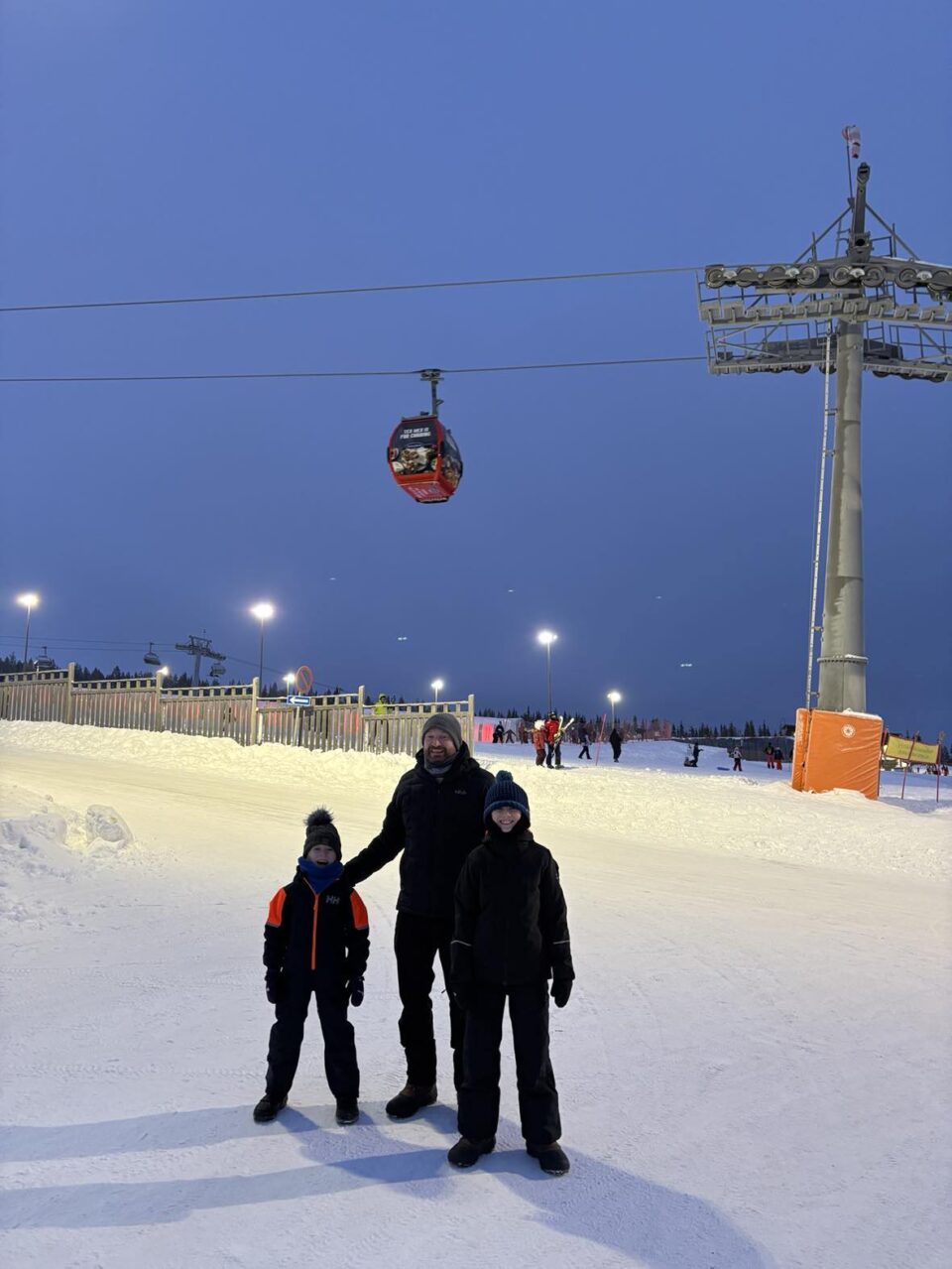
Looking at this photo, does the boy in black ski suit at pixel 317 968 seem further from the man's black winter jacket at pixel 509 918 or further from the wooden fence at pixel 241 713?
the wooden fence at pixel 241 713

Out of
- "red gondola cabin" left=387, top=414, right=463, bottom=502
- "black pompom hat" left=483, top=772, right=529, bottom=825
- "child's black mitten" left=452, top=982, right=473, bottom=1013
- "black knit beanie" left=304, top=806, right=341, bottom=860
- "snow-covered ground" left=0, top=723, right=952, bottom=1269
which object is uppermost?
"red gondola cabin" left=387, top=414, right=463, bottom=502

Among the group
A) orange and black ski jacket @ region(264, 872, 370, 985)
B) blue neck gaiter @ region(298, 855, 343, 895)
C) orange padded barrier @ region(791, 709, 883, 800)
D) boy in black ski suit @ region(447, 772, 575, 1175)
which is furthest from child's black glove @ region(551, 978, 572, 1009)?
orange padded barrier @ region(791, 709, 883, 800)

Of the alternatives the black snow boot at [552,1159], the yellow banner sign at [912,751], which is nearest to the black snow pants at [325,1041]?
the black snow boot at [552,1159]

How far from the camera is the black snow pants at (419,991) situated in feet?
14.2

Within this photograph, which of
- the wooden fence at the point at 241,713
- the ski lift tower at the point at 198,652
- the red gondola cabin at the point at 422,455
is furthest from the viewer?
the ski lift tower at the point at 198,652

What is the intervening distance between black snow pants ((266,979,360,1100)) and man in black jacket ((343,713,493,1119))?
298 mm

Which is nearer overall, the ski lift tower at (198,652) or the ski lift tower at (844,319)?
the ski lift tower at (844,319)

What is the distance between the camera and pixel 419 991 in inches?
171

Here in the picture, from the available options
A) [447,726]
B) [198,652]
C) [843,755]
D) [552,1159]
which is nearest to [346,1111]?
[552,1159]

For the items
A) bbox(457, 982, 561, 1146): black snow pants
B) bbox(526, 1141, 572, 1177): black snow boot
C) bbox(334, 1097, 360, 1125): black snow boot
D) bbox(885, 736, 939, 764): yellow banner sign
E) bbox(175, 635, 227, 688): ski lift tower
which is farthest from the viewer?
bbox(175, 635, 227, 688): ski lift tower

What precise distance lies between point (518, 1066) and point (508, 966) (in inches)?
18.1

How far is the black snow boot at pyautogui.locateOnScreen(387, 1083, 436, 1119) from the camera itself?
4.15 m

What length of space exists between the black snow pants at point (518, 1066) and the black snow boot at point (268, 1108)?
861mm

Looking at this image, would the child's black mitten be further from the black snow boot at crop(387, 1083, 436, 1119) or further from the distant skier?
the distant skier
